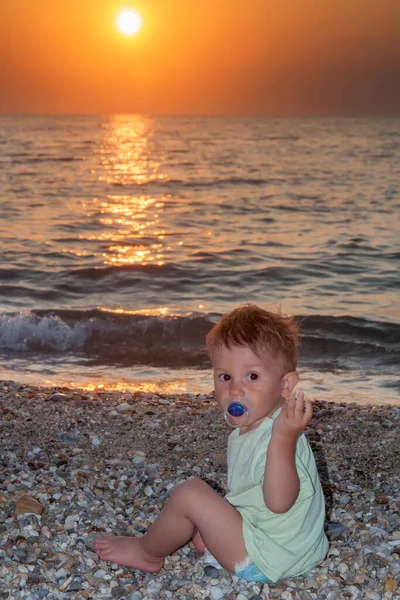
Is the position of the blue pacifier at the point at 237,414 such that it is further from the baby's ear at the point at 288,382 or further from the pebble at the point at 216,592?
the pebble at the point at 216,592

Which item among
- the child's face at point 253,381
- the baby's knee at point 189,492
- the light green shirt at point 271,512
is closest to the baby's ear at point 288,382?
the child's face at point 253,381

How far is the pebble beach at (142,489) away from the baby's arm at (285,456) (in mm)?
538

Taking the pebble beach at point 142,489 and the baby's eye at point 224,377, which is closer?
the baby's eye at point 224,377

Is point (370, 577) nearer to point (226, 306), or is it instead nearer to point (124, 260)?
point (226, 306)

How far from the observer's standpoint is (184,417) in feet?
20.7

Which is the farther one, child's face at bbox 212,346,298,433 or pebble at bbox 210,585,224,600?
pebble at bbox 210,585,224,600

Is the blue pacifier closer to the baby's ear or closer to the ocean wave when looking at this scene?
the baby's ear

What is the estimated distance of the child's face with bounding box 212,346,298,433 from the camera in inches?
133

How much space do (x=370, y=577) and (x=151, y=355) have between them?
664cm

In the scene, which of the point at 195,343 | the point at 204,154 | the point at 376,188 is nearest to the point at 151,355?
the point at 195,343

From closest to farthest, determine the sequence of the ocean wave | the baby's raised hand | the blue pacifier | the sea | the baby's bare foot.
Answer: the baby's raised hand
the blue pacifier
the baby's bare foot
the sea
the ocean wave

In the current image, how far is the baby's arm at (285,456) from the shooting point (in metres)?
3.11

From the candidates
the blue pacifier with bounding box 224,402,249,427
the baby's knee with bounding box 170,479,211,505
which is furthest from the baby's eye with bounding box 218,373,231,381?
the baby's knee with bounding box 170,479,211,505

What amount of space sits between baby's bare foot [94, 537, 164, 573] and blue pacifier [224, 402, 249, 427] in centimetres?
86
